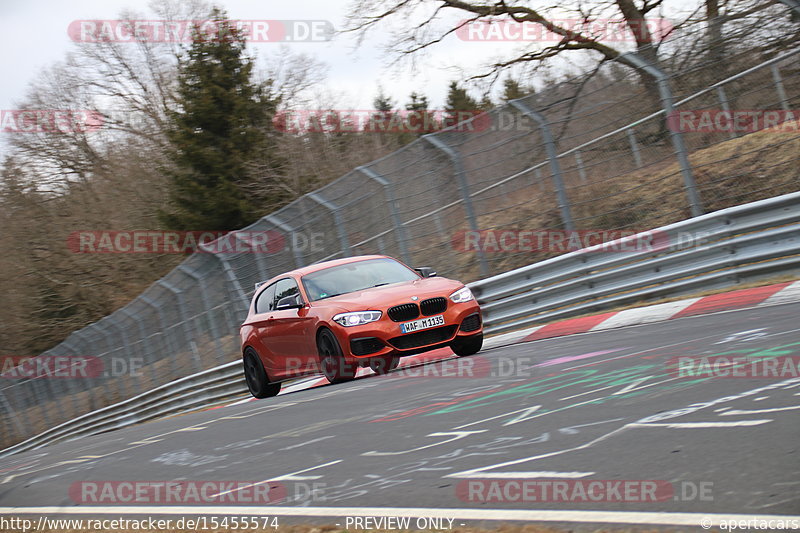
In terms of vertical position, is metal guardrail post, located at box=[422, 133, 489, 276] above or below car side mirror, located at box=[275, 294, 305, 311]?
above

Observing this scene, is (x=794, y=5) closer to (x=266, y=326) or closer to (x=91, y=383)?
(x=266, y=326)

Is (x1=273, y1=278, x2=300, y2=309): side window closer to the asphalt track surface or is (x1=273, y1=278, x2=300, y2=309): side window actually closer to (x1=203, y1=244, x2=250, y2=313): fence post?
the asphalt track surface

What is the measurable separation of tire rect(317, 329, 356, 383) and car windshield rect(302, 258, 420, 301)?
2.33 feet

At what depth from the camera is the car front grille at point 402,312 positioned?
36.6ft

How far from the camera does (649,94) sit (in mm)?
12141

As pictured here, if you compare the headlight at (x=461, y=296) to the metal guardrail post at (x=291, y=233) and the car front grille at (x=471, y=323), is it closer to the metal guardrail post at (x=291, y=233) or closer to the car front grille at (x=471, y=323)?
the car front grille at (x=471, y=323)

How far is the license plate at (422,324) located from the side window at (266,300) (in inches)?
108

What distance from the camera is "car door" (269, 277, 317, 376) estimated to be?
1206cm

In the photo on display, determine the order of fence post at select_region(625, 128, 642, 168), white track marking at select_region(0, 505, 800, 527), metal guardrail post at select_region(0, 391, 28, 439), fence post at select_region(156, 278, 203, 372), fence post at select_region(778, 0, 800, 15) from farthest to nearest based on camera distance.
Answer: metal guardrail post at select_region(0, 391, 28, 439) < fence post at select_region(156, 278, 203, 372) < fence post at select_region(625, 128, 642, 168) < fence post at select_region(778, 0, 800, 15) < white track marking at select_region(0, 505, 800, 527)

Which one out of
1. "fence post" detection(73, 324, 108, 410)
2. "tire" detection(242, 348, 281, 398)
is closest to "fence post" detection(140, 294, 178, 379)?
"fence post" detection(73, 324, 108, 410)

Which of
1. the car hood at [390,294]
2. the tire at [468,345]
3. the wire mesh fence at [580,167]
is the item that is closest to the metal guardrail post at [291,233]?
the wire mesh fence at [580,167]

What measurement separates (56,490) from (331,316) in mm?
4295

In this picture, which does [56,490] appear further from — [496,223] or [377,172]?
[377,172]

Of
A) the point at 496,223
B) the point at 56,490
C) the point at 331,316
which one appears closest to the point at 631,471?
the point at 56,490
